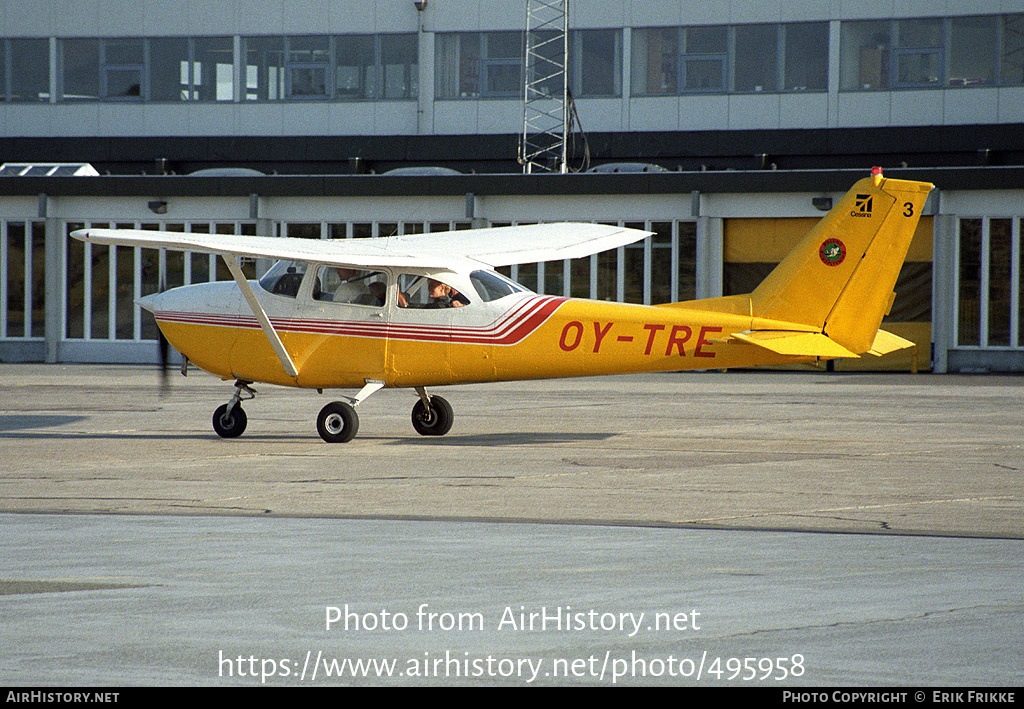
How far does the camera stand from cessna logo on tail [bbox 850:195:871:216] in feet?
47.3

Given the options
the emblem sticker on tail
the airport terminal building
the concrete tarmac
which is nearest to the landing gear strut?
the concrete tarmac

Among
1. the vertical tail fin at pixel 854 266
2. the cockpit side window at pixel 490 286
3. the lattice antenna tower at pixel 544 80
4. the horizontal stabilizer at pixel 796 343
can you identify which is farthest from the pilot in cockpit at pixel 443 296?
the lattice antenna tower at pixel 544 80

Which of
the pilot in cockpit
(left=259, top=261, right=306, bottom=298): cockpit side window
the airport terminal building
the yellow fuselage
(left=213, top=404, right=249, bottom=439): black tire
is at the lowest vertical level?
(left=213, top=404, right=249, bottom=439): black tire

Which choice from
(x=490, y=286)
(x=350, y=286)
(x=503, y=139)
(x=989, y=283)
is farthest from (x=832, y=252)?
(x=503, y=139)

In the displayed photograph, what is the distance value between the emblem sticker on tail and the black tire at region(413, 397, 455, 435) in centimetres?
458

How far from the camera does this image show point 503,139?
3962cm

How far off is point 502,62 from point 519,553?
33.3 meters

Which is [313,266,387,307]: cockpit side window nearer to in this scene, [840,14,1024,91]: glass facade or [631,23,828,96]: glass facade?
[631,23,828,96]: glass facade

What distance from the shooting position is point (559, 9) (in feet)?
128

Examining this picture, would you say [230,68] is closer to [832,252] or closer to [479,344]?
[479,344]

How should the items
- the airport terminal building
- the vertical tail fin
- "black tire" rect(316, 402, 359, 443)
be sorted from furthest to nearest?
the airport terminal building, "black tire" rect(316, 402, 359, 443), the vertical tail fin

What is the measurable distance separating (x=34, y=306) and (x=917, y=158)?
23528 millimetres

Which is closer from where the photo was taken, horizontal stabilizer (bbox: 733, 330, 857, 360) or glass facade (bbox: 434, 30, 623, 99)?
horizontal stabilizer (bbox: 733, 330, 857, 360)
